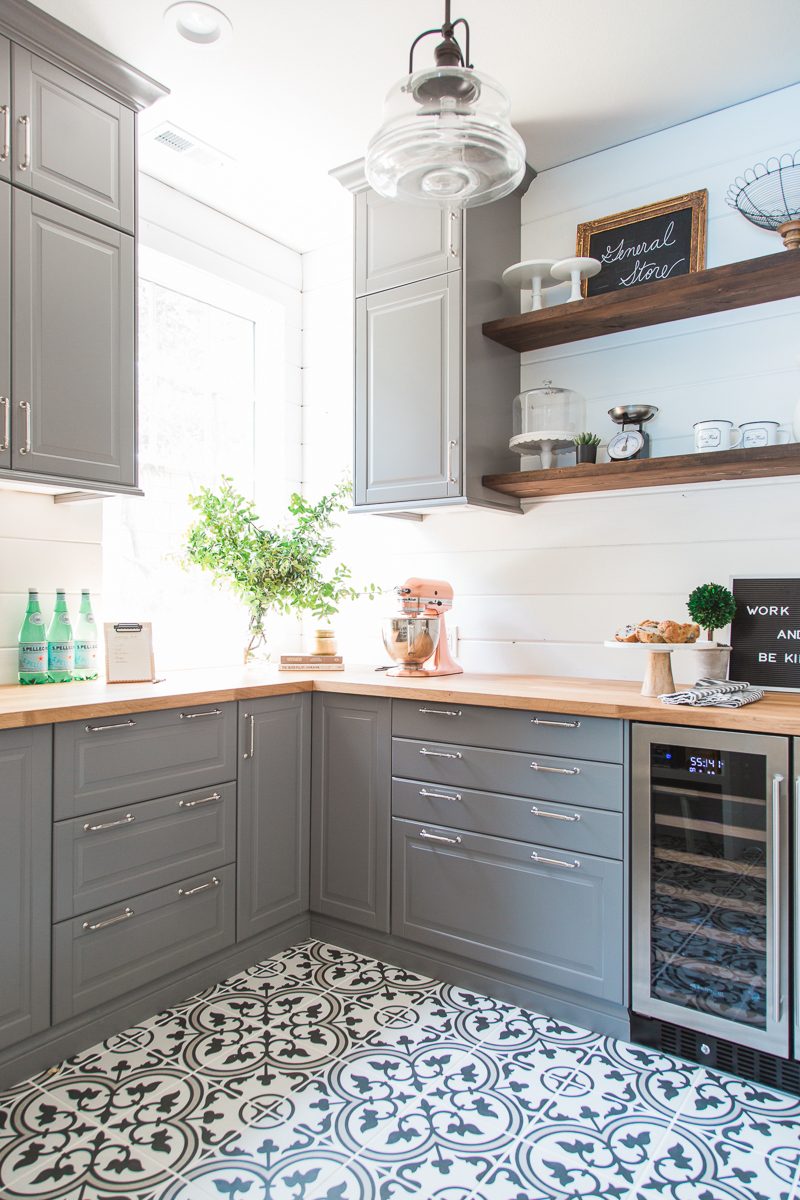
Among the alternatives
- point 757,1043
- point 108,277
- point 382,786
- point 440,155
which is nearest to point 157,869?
point 382,786

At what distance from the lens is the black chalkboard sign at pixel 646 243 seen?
2635 mm

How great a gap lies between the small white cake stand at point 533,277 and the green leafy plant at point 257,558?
1.10 metres

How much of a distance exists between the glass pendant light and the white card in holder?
163 cm

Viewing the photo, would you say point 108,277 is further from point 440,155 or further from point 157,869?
point 157,869

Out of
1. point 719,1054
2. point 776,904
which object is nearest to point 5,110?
point 776,904

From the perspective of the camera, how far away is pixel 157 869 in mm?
2285

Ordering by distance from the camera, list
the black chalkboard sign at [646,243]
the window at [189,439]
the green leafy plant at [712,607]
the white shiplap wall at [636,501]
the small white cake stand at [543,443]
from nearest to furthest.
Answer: the green leafy plant at [712,607], the white shiplap wall at [636,501], the black chalkboard sign at [646,243], the small white cake stand at [543,443], the window at [189,439]

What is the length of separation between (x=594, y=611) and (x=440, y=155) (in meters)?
1.77

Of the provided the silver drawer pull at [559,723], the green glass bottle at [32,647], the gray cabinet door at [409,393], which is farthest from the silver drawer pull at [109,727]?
the gray cabinet door at [409,393]

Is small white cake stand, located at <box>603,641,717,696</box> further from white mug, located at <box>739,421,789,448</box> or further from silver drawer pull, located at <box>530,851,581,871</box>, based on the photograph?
white mug, located at <box>739,421,789,448</box>

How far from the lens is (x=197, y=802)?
2.40 meters

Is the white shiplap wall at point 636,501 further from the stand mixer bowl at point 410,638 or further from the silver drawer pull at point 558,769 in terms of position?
the silver drawer pull at point 558,769

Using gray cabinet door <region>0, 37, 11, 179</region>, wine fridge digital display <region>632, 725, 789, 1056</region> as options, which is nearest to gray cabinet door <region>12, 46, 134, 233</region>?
gray cabinet door <region>0, 37, 11, 179</region>

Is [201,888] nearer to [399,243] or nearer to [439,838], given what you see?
[439,838]
